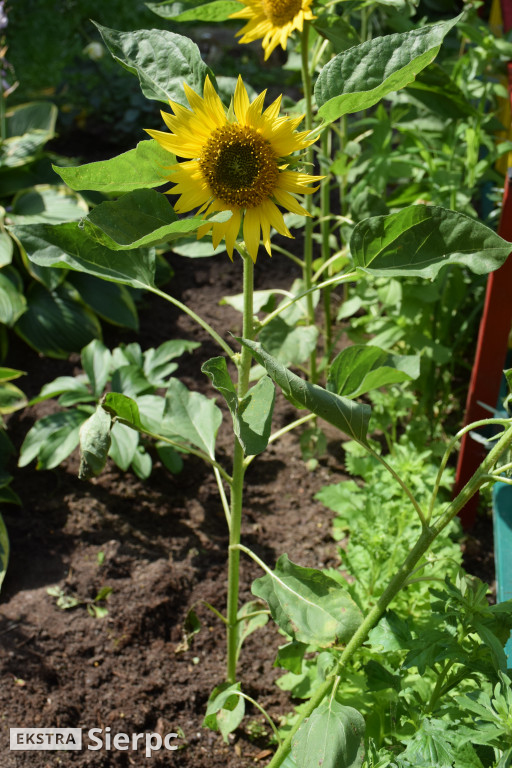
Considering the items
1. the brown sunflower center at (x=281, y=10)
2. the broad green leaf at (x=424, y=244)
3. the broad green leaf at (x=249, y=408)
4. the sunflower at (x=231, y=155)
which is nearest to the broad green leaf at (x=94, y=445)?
the broad green leaf at (x=249, y=408)

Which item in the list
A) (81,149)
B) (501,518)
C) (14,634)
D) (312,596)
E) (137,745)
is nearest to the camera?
(312,596)

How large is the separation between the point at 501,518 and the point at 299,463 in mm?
743

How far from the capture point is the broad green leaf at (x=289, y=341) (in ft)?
6.63

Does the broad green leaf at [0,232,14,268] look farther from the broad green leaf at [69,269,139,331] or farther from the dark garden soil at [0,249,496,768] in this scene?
the dark garden soil at [0,249,496,768]

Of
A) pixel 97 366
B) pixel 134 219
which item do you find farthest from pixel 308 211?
pixel 134 219

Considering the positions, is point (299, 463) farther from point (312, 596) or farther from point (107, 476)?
point (312, 596)

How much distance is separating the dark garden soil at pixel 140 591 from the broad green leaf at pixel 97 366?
13.1 inches

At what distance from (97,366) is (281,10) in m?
1.13

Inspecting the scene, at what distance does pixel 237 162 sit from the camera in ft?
3.96

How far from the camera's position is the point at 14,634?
192 centimetres

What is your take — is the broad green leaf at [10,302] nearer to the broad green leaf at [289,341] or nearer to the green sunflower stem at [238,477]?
the broad green leaf at [289,341]

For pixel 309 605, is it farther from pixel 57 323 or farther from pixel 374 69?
pixel 57 323

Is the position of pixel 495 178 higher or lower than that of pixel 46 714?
higher

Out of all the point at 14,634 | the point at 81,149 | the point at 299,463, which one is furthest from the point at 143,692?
the point at 81,149
